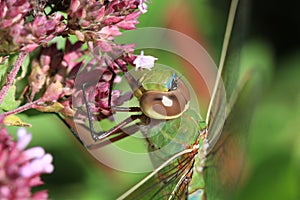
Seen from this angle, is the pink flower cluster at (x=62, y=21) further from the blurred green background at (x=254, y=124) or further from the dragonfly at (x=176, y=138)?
the blurred green background at (x=254, y=124)

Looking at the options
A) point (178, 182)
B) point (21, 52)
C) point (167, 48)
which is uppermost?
point (167, 48)

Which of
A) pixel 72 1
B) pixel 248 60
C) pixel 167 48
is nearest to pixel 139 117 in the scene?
pixel 72 1

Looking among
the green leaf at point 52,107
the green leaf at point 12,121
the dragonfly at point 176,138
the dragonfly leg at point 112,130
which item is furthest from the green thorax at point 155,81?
the green leaf at point 12,121

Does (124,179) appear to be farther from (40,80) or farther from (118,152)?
(40,80)

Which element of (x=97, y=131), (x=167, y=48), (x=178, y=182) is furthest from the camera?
(x=167, y=48)

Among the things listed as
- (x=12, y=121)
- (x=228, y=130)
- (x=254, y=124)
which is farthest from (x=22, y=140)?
(x=254, y=124)

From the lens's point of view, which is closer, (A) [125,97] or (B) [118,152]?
(A) [125,97]

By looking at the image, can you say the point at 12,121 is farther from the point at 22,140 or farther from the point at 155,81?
the point at 155,81
